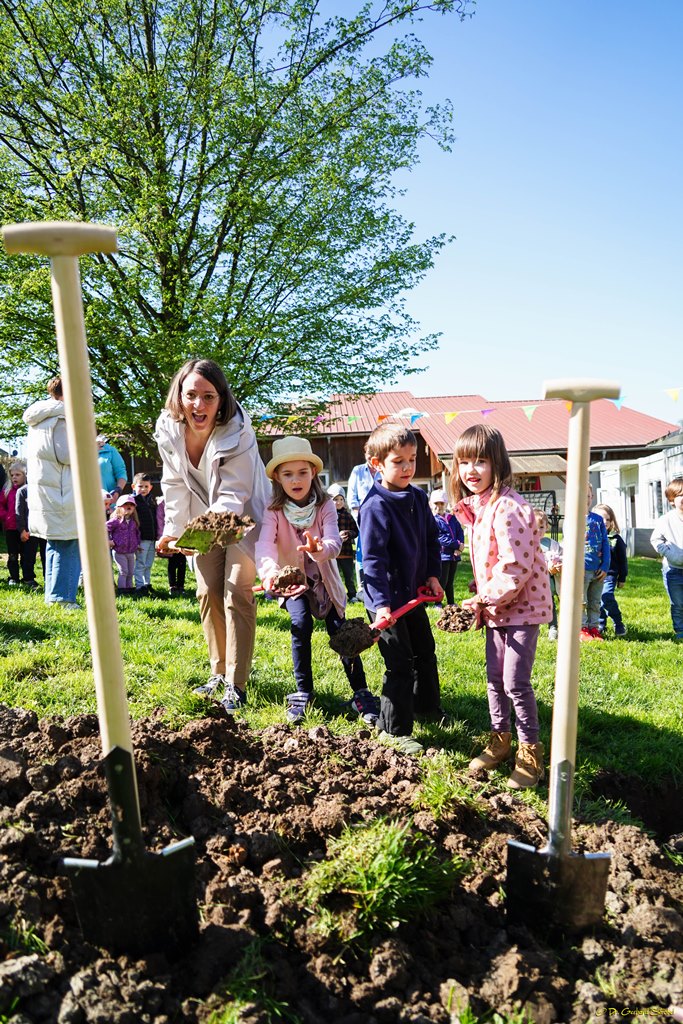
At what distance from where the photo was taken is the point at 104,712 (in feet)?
6.09

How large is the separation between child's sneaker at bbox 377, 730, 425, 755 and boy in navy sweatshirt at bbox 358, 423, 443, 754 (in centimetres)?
3

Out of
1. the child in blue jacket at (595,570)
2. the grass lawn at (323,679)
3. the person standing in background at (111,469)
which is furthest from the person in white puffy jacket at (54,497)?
the child in blue jacket at (595,570)

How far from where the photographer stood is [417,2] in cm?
1441

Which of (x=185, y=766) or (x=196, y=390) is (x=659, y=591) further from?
(x=185, y=766)

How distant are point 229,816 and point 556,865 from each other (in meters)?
1.04

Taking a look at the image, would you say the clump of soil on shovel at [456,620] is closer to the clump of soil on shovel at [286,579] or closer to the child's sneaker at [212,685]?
the clump of soil on shovel at [286,579]

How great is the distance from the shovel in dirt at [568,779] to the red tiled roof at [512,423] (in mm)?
29692

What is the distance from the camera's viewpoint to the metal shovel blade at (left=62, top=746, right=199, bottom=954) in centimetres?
183

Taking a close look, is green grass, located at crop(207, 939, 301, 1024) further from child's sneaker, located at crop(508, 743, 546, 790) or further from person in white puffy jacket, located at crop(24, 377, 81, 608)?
person in white puffy jacket, located at crop(24, 377, 81, 608)

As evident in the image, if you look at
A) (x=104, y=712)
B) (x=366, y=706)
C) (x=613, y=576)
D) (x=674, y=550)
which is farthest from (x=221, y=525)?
(x=613, y=576)

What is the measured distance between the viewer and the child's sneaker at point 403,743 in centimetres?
338

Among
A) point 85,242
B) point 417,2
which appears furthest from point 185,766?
point 417,2

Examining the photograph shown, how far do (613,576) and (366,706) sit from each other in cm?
509

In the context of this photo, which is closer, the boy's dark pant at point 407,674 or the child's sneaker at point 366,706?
the boy's dark pant at point 407,674
